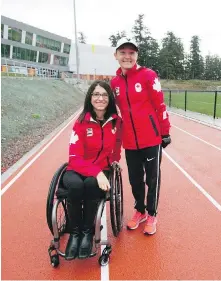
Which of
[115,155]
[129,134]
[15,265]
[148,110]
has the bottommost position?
[15,265]

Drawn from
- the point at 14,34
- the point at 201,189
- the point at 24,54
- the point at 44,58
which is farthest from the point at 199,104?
the point at 44,58

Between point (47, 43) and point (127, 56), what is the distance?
61.5 m

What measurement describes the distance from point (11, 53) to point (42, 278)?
177 ft

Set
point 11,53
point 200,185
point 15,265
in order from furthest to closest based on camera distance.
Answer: point 11,53 < point 200,185 < point 15,265

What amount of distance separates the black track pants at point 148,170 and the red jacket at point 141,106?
0.37 ft

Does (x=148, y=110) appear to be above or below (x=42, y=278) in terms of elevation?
above

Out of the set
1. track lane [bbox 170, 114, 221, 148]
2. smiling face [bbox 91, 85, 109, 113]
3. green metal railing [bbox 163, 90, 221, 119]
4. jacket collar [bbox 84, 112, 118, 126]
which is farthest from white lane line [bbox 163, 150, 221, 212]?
green metal railing [bbox 163, 90, 221, 119]

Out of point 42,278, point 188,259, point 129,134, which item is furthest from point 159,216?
point 42,278

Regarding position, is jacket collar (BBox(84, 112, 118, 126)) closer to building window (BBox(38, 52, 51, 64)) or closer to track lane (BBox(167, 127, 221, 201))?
track lane (BBox(167, 127, 221, 201))

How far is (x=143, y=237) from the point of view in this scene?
378 centimetres

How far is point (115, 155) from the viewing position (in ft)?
11.8

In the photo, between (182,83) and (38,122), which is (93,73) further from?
(38,122)

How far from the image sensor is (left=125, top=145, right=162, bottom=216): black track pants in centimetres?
370

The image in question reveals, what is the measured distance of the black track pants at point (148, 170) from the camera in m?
3.70
